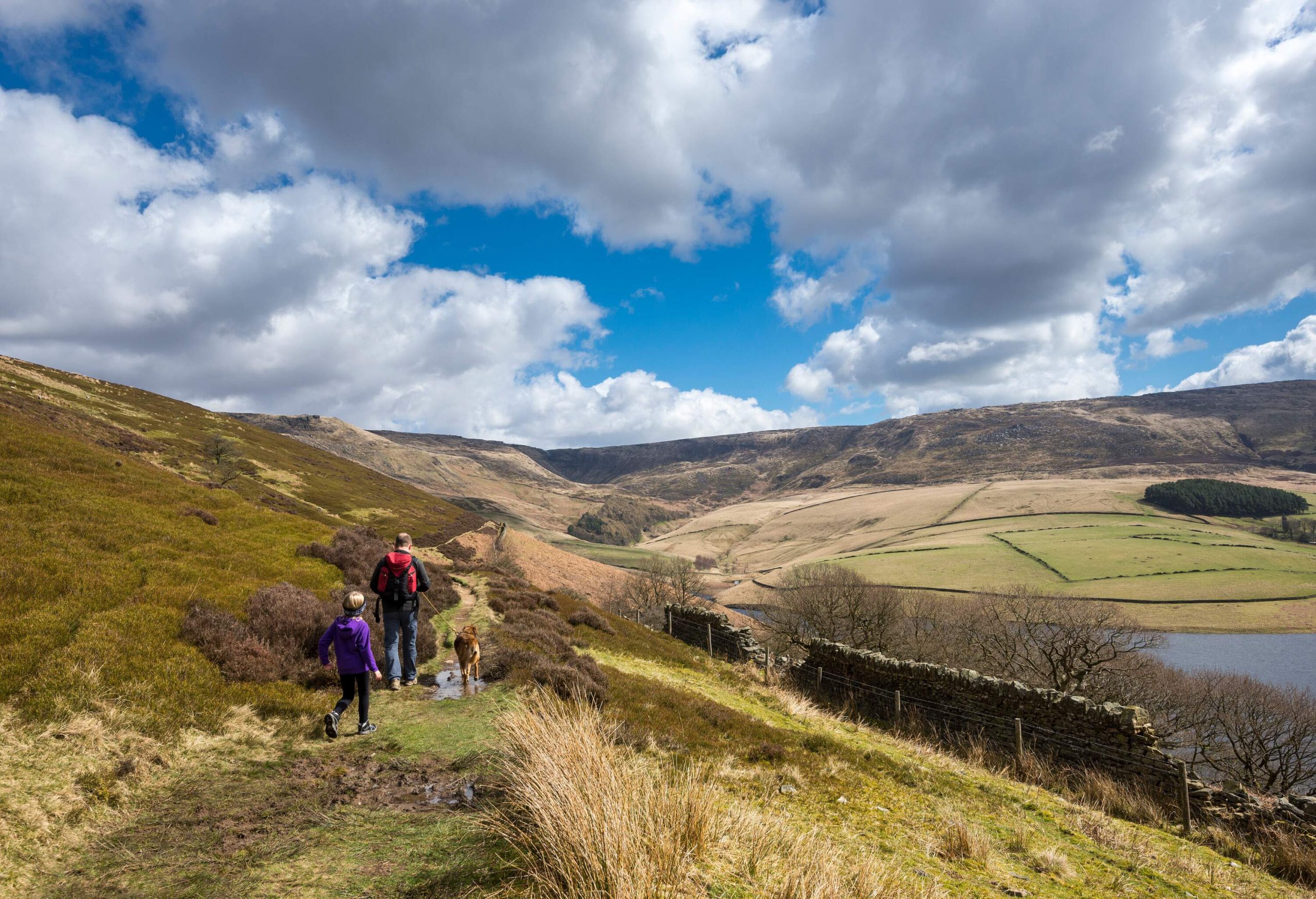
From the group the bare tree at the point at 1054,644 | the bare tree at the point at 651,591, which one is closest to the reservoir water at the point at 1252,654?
the bare tree at the point at 1054,644

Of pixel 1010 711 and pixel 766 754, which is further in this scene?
pixel 1010 711

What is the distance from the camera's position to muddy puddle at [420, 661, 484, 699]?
429 inches

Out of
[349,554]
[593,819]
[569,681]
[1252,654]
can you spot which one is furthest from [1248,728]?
[349,554]

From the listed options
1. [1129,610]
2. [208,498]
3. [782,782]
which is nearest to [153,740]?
[782,782]

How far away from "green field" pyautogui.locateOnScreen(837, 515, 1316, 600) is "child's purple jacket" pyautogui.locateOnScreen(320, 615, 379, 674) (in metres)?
97.2

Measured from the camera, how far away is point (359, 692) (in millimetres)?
8758

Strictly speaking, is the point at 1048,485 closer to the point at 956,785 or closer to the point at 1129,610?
the point at 1129,610

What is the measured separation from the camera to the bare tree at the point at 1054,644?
37.2 meters

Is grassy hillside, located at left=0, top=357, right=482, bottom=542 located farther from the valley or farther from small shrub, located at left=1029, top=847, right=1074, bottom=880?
small shrub, located at left=1029, top=847, right=1074, bottom=880

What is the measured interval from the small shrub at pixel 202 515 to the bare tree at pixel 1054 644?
138ft

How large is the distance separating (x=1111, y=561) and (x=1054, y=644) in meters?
81.0

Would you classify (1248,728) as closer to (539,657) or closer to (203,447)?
(539,657)

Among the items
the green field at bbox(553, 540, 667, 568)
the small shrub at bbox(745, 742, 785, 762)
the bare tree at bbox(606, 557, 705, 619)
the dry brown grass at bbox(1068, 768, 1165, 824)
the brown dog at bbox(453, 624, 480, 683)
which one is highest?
the brown dog at bbox(453, 624, 480, 683)

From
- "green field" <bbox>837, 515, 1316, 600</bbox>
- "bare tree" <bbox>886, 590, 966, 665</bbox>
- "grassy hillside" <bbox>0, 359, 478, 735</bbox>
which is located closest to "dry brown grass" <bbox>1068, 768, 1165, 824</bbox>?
"grassy hillside" <bbox>0, 359, 478, 735</bbox>
